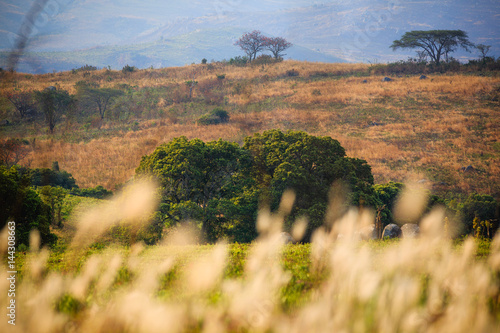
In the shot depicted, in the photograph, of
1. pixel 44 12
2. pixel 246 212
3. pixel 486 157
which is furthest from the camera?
pixel 486 157

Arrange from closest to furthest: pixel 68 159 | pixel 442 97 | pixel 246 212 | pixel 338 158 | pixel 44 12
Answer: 1. pixel 44 12
2. pixel 246 212
3. pixel 338 158
4. pixel 68 159
5. pixel 442 97

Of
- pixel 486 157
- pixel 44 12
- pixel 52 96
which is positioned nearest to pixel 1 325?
pixel 44 12

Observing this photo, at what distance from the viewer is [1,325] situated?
3521 millimetres

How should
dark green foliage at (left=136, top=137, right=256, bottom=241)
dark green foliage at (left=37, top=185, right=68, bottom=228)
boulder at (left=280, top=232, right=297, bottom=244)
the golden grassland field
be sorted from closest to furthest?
the golden grassland field
boulder at (left=280, top=232, right=297, bottom=244)
dark green foliage at (left=136, top=137, right=256, bottom=241)
dark green foliage at (left=37, top=185, right=68, bottom=228)

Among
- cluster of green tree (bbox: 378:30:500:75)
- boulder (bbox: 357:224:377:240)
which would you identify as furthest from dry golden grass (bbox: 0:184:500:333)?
cluster of green tree (bbox: 378:30:500:75)

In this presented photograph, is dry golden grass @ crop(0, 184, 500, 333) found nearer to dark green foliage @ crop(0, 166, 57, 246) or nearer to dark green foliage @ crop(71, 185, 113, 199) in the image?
dark green foliage @ crop(0, 166, 57, 246)

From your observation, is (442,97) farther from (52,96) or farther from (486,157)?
(52,96)

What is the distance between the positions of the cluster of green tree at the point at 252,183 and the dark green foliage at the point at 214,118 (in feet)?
96.3

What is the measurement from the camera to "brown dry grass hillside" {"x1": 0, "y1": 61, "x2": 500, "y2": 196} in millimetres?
30812

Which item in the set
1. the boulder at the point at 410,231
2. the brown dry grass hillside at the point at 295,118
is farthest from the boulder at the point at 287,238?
the brown dry grass hillside at the point at 295,118

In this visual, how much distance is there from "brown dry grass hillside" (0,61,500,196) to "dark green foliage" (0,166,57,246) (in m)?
16.3

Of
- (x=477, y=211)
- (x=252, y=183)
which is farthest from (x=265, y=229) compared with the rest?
(x=477, y=211)

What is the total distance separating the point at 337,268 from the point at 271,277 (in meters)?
1.21

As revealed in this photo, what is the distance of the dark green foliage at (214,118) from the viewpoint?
46.0 m
